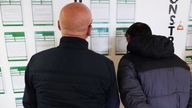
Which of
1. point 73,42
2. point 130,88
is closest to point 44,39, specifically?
point 73,42

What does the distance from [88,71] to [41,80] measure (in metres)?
0.22

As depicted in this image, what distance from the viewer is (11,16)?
1.51 m

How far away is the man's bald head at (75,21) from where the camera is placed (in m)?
1.00

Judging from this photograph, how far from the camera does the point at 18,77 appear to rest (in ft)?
5.43

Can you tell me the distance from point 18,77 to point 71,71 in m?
0.82

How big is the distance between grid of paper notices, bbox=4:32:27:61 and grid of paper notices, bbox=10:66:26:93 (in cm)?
8

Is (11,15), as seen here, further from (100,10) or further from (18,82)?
(100,10)

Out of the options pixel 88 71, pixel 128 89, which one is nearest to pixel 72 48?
pixel 88 71

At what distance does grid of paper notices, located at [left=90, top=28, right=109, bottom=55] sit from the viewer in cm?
161

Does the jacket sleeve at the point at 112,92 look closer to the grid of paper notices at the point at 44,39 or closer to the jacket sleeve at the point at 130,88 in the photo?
the jacket sleeve at the point at 130,88

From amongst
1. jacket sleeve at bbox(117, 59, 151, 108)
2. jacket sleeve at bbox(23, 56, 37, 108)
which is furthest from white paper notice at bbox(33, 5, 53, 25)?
jacket sleeve at bbox(117, 59, 151, 108)

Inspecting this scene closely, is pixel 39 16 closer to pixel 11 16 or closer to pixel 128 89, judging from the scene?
pixel 11 16

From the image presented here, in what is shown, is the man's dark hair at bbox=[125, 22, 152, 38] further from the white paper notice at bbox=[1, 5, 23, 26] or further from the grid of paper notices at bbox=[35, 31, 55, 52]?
the white paper notice at bbox=[1, 5, 23, 26]

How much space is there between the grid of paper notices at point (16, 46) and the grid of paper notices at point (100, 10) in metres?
0.53
